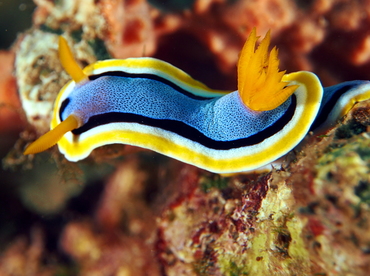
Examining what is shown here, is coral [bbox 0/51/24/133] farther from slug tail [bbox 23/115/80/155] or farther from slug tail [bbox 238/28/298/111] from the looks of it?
slug tail [bbox 238/28/298/111]

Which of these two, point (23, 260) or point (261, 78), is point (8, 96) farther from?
point (261, 78)

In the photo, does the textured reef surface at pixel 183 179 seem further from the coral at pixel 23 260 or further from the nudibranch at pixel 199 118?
the nudibranch at pixel 199 118

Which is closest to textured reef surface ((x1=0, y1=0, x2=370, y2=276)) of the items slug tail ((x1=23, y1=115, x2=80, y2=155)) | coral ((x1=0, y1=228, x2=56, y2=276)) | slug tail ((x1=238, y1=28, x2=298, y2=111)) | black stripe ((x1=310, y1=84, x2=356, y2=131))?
coral ((x1=0, y1=228, x2=56, y2=276))

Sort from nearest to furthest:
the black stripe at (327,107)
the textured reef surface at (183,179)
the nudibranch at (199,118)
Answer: the textured reef surface at (183,179), the nudibranch at (199,118), the black stripe at (327,107)

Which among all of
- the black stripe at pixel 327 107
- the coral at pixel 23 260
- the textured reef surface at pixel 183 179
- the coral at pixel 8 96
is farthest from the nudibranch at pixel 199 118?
the coral at pixel 23 260

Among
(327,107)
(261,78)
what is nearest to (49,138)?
(261,78)

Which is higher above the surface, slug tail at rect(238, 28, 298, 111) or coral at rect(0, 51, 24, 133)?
slug tail at rect(238, 28, 298, 111)

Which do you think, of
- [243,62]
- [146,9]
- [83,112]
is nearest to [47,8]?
[146,9]
